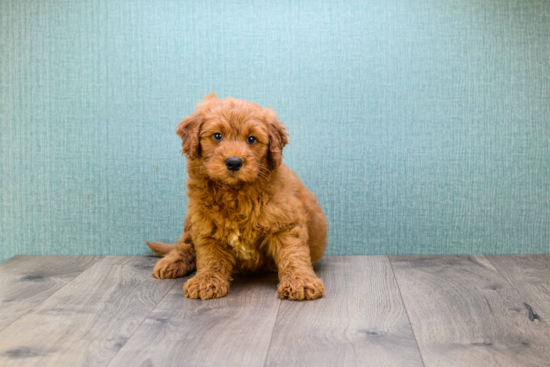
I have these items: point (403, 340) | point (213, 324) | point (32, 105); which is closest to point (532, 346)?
point (403, 340)

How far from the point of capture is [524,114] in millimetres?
2857

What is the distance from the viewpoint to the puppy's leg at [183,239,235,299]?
2.16 meters

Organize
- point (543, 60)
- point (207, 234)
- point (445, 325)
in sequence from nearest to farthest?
point (445, 325) < point (207, 234) < point (543, 60)

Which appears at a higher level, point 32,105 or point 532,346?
point 32,105

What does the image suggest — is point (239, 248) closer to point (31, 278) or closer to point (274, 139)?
point (274, 139)

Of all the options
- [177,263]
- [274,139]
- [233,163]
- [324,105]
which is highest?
[324,105]

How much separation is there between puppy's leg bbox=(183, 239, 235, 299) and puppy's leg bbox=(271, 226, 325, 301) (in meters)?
0.23

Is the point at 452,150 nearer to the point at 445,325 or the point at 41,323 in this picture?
the point at 445,325

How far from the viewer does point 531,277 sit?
2449 millimetres

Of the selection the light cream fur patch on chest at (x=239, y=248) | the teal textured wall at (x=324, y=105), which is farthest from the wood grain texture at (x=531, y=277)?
the light cream fur patch on chest at (x=239, y=248)

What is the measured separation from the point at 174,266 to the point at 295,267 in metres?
0.68

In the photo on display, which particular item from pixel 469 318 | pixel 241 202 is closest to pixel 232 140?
pixel 241 202

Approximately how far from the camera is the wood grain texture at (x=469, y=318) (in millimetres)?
1572

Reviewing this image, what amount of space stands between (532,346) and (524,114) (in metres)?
1.63
